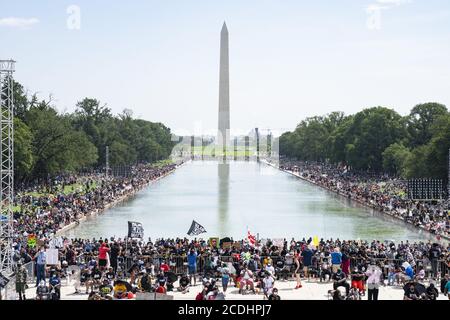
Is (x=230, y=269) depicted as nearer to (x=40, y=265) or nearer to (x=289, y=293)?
(x=289, y=293)

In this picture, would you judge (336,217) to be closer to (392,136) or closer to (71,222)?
(71,222)

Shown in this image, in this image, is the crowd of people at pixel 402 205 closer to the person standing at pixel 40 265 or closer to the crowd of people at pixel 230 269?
the crowd of people at pixel 230 269

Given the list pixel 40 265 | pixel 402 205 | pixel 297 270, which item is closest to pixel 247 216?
pixel 402 205

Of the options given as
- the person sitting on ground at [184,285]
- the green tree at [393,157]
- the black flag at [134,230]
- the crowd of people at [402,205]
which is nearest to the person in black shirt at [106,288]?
the person sitting on ground at [184,285]

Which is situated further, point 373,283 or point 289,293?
point 289,293

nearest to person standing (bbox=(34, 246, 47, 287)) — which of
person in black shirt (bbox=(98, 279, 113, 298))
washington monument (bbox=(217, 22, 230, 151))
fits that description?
person in black shirt (bbox=(98, 279, 113, 298))

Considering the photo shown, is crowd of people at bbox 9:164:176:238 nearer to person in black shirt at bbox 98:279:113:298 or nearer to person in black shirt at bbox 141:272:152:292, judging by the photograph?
person in black shirt at bbox 98:279:113:298
